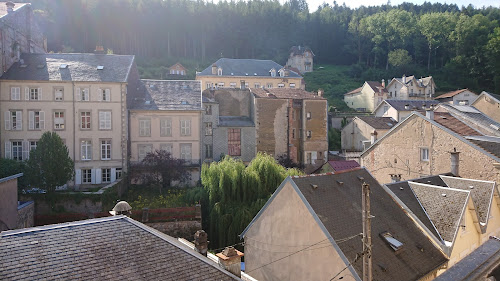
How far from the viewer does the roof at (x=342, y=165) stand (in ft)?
107

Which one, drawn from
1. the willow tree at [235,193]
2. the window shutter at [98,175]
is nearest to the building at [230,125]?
the window shutter at [98,175]

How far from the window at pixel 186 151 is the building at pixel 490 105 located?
24.7 m

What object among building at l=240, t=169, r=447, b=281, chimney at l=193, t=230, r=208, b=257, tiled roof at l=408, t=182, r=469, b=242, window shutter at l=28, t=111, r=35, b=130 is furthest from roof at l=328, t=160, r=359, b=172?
window shutter at l=28, t=111, r=35, b=130

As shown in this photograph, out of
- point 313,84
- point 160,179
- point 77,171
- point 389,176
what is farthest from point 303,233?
point 313,84

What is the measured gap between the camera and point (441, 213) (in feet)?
45.6

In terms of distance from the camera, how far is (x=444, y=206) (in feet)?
46.0

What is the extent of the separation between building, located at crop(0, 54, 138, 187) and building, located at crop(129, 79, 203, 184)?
3.94 feet

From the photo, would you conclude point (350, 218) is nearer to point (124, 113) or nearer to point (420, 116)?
point (420, 116)

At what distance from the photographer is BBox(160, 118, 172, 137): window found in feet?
99.5

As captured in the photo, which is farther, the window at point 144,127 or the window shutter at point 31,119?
the window at point 144,127

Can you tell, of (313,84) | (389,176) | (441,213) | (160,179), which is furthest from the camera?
(313,84)

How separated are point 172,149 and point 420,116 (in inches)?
754

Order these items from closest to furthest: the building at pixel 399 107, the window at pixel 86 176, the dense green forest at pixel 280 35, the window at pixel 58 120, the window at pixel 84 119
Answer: the window at pixel 58 120 < the window at pixel 86 176 < the window at pixel 84 119 < the building at pixel 399 107 < the dense green forest at pixel 280 35

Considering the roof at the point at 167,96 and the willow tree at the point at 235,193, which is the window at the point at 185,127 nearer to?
the roof at the point at 167,96
